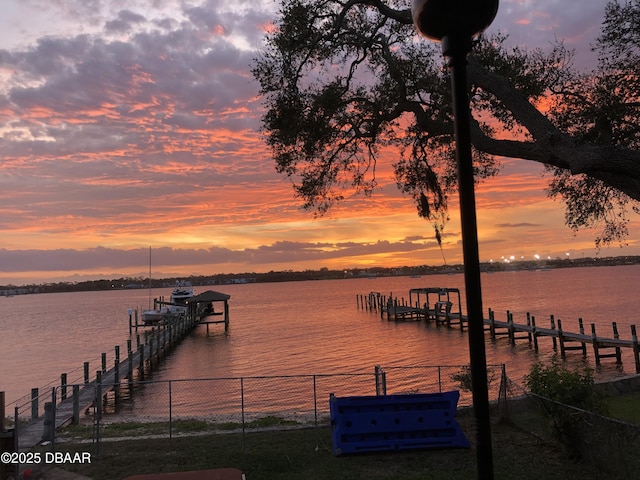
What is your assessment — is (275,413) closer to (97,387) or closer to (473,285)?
(97,387)

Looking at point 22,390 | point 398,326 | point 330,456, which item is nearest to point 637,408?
point 330,456

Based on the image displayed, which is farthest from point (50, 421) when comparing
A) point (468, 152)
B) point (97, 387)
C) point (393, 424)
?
point (468, 152)

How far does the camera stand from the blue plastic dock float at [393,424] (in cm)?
1106

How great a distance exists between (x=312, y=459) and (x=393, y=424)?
1894mm

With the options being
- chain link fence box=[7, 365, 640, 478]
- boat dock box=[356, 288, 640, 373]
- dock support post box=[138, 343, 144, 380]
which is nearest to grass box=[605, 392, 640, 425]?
chain link fence box=[7, 365, 640, 478]

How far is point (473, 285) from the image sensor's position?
3293mm

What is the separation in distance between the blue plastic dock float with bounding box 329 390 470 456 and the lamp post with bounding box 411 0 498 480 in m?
8.30

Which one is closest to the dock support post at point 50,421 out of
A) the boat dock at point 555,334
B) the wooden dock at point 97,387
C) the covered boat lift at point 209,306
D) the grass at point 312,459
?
the wooden dock at point 97,387

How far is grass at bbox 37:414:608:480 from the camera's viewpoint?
959 cm

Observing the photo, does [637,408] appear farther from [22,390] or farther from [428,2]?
[22,390]

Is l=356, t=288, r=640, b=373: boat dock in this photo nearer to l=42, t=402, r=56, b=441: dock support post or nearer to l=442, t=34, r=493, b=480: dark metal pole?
l=42, t=402, r=56, b=441: dock support post

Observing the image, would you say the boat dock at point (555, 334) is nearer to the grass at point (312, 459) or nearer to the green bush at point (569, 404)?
the green bush at point (569, 404)

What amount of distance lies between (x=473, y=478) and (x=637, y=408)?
8000 millimetres

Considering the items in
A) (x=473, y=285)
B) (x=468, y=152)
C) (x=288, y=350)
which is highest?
(x=468, y=152)
